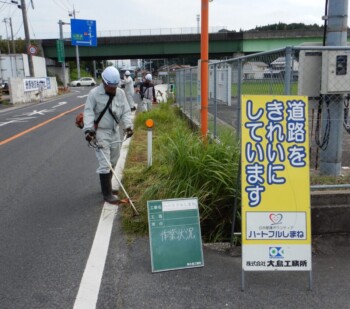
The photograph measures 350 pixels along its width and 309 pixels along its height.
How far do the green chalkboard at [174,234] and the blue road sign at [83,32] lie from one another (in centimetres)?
4193

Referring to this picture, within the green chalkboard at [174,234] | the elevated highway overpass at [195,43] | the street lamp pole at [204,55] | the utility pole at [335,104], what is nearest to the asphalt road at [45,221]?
the green chalkboard at [174,234]

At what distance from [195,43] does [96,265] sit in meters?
45.4

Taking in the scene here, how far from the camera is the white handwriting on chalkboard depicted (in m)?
3.69

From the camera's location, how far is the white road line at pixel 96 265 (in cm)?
315

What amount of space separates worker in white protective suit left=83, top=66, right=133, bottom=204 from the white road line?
0.53m

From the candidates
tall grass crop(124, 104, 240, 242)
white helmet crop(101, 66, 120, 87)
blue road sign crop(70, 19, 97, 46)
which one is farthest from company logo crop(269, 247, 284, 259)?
blue road sign crop(70, 19, 97, 46)

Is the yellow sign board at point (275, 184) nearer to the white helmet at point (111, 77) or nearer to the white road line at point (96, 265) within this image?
the white road line at point (96, 265)

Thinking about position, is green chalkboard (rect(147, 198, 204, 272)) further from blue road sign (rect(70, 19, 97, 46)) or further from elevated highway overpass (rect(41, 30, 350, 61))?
elevated highway overpass (rect(41, 30, 350, 61))

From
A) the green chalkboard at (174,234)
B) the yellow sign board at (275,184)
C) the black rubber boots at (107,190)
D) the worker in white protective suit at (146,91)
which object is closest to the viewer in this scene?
the yellow sign board at (275,184)

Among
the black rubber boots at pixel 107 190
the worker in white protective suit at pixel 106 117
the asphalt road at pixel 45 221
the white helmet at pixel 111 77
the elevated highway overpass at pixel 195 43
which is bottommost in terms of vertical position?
the asphalt road at pixel 45 221

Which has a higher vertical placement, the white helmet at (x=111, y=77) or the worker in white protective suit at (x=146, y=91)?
the white helmet at (x=111, y=77)

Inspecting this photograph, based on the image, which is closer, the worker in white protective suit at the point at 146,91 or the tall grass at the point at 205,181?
the tall grass at the point at 205,181

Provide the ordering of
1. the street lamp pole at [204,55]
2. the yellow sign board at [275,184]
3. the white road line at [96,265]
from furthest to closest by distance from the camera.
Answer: the street lamp pole at [204,55]
the yellow sign board at [275,184]
the white road line at [96,265]

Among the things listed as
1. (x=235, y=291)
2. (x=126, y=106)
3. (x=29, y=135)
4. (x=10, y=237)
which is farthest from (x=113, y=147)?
(x=29, y=135)
